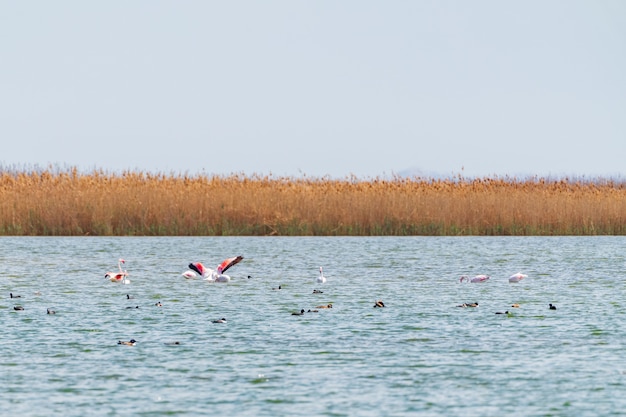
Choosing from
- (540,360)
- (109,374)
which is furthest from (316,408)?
(540,360)

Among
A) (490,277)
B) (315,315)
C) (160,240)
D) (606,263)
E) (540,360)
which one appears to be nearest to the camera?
(540,360)

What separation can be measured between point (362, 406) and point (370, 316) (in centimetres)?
572

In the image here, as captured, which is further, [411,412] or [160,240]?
[160,240]

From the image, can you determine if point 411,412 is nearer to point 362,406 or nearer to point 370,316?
point 362,406

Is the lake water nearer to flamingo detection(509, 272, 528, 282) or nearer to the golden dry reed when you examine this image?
flamingo detection(509, 272, 528, 282)

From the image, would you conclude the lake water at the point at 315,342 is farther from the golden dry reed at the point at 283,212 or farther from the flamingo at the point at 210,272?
the golden dry reed at the point at 283,212

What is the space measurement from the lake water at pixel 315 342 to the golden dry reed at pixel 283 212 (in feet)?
30.3

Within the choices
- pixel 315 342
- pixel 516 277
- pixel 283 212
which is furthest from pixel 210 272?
pixel 283 212

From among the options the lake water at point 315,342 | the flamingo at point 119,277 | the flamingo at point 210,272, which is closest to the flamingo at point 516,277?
the lake water at point 315,342

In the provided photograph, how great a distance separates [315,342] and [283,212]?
20838 millimetres

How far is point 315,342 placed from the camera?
11.9 metres

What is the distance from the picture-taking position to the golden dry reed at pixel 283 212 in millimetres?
32625

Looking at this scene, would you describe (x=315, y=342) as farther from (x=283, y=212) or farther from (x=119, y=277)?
(x=283, y=212)

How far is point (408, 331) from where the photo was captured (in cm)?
1287
